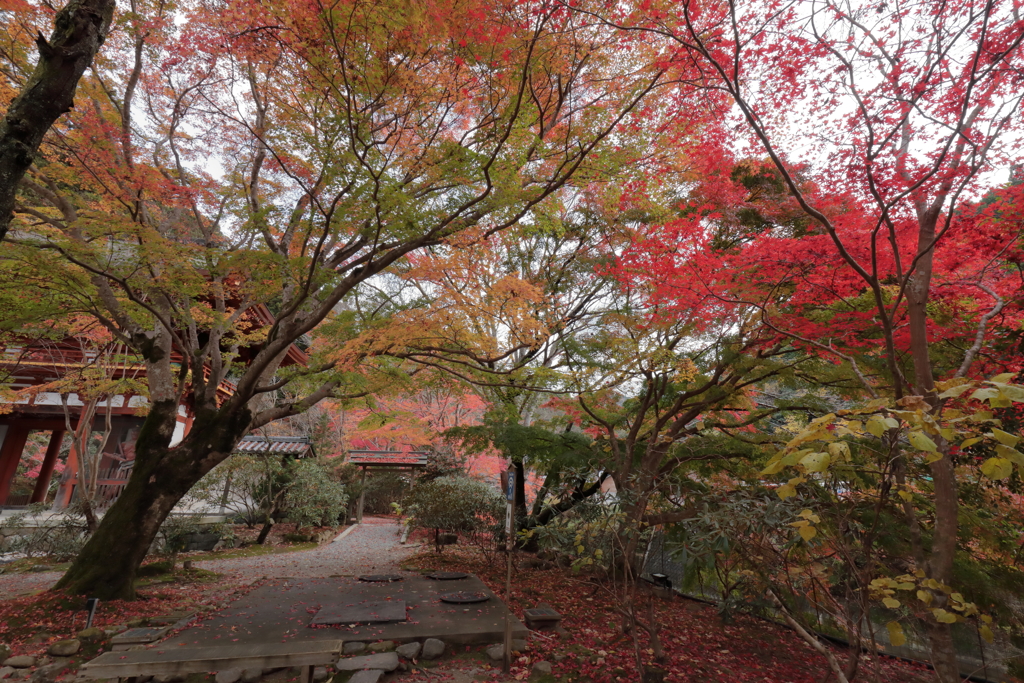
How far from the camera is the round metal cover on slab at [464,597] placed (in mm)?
7101

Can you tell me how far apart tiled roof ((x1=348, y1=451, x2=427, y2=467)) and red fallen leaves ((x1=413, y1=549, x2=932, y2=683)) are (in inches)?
334

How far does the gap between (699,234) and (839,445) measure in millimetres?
6029

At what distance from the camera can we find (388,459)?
16.6 metres

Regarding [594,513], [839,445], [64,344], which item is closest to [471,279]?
[594,513]

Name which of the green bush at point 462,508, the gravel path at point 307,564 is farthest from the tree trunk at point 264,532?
the green bush at point 462,508

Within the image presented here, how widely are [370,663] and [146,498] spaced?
4516 millimetres

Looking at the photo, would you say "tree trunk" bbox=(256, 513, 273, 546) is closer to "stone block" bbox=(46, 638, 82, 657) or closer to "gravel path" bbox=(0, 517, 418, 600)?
"gravel path" bbox=(0, 517, 418, 600)

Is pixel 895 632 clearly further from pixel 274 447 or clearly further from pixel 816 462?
pixel 274 447

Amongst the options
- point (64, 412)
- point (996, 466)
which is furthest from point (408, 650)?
point (64, 412)

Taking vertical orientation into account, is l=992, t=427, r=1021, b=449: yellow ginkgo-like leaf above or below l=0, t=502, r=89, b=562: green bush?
above

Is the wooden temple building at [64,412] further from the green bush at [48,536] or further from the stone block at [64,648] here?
the stone block at [64,648]

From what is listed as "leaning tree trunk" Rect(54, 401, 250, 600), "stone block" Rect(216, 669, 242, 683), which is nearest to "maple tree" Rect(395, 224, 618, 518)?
"leaning tree trunk" Rect(54, 401, 250, 600)

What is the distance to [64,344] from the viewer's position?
40.0 feet

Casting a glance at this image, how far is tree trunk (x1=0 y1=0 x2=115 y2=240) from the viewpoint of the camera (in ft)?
9.53
